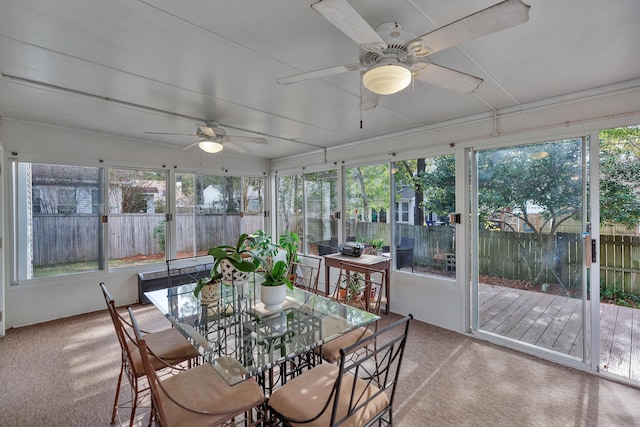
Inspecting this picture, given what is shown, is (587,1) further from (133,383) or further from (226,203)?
(226,203)

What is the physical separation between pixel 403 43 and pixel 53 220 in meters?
4.60

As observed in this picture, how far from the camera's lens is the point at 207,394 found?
1463 millimetres

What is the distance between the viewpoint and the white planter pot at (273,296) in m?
2.08

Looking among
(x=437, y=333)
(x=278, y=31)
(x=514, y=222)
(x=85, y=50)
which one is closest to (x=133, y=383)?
(x=85, y=50)

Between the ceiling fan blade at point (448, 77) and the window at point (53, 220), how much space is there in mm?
4439

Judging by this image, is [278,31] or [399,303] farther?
[399,303]

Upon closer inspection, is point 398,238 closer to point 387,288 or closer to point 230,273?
point 387,288

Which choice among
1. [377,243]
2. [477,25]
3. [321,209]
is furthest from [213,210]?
[477,25]

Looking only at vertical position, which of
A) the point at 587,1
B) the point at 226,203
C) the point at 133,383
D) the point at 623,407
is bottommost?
the point at 623,407

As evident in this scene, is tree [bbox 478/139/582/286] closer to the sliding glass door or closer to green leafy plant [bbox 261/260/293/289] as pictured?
the sliding glass door

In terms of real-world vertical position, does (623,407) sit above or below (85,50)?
below

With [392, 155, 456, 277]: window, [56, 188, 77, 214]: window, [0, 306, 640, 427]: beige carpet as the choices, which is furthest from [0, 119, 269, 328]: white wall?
[392, 155, 456, 277]: window

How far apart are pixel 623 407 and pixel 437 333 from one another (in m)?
1.47

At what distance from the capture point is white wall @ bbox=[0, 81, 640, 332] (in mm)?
2506
